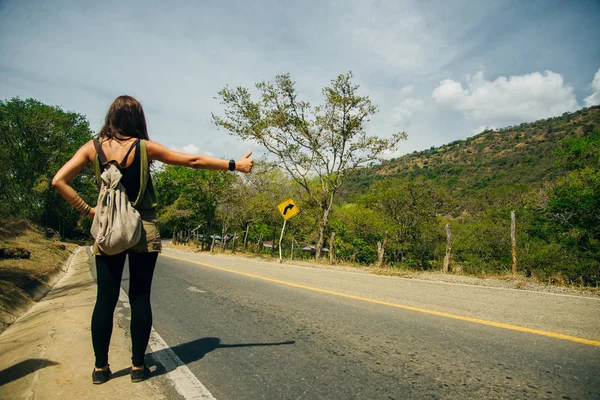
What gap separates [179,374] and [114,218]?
4.53ft

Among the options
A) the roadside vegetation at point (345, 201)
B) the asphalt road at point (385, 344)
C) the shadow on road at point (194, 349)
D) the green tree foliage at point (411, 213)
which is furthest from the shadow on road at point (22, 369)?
the green tree foliage at point (411, 213)

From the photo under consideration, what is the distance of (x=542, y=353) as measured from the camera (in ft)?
9.91

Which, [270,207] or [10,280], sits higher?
[270,207]

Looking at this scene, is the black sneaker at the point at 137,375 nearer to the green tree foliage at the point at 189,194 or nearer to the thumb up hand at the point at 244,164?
the thumb up hand at the point at 244,164

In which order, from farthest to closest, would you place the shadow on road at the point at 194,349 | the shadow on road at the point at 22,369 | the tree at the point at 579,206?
the tree at the point at 579,206
the shadow on road at the point at 194,349
the shadow on road at the point at 22,369

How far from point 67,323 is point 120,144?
287cm

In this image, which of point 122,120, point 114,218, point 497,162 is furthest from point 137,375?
point 497,162

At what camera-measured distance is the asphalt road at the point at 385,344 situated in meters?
2.42

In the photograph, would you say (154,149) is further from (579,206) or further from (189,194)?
(189,194)

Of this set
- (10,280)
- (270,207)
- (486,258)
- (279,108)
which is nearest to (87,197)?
(270,207)

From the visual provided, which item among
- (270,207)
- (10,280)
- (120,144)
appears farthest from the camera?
(270,207)

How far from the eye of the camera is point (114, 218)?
2246mm

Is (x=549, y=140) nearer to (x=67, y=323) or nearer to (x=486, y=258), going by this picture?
(x=486, y=258)

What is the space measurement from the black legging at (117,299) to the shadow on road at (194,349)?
1.50ft
